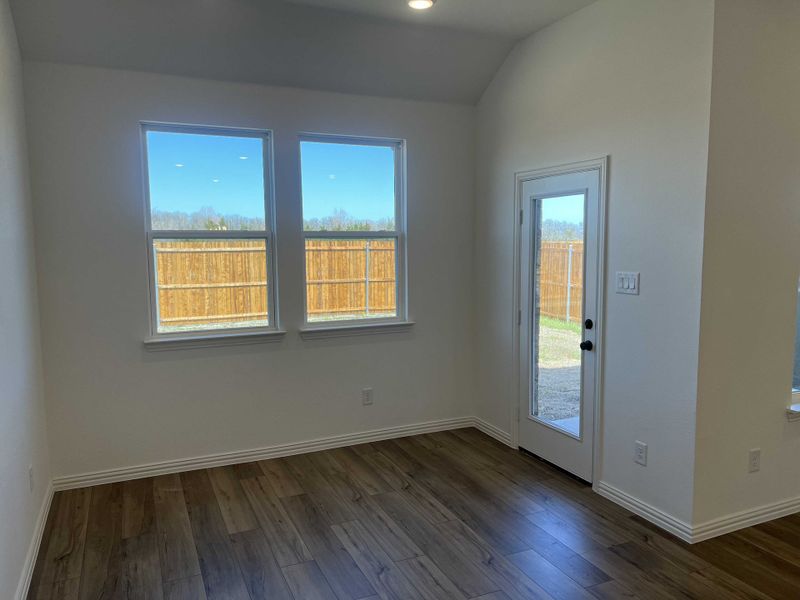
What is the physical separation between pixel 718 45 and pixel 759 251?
1013mm

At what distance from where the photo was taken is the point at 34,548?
8.57 ft

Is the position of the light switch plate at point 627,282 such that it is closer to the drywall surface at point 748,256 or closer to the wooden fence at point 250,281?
the drywall surface at point 748,256

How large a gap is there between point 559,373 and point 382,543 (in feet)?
5.22

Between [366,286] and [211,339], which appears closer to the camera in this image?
[211,339]

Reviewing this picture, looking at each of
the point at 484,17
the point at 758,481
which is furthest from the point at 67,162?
the point at 758,481

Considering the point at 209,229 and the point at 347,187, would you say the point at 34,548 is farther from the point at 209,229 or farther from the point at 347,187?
the point at 347,187

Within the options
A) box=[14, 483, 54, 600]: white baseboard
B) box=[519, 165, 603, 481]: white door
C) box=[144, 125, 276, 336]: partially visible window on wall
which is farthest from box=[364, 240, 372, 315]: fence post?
box=[14, 483, 54, 600]: white baseboard

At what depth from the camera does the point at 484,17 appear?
3371 mm

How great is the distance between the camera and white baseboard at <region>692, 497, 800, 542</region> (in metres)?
2.73

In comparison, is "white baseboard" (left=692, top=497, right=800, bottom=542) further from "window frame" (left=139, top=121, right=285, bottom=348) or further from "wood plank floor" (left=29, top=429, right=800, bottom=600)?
"window frame" (left=139, top=121, right=285, bottom=348)

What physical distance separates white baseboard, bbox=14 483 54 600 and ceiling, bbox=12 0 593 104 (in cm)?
251

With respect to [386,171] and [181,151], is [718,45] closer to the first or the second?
[386,171]

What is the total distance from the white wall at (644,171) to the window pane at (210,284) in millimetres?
2065

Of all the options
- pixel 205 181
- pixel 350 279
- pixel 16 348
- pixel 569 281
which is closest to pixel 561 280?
pixel 569 281
